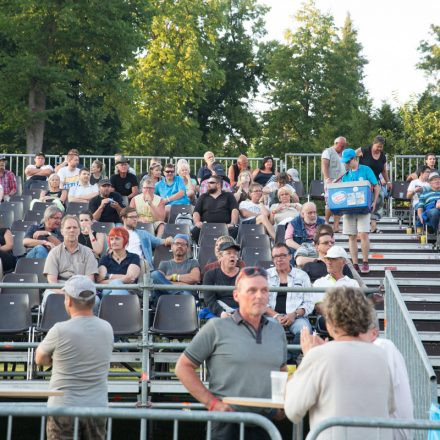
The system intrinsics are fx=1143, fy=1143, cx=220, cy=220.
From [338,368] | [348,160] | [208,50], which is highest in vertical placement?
[208,50]

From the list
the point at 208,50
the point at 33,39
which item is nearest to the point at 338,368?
the point at 33,39

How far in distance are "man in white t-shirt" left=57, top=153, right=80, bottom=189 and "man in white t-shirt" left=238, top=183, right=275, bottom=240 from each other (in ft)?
12.9

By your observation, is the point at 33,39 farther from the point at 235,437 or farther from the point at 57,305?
the point at 235,437

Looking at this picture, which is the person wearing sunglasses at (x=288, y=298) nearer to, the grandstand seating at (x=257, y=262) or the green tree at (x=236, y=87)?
the grandstand seating at (x=257, y=262)

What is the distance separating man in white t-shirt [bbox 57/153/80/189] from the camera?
778 inches

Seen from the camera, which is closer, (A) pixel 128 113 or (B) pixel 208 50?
(A) pixel 128 113

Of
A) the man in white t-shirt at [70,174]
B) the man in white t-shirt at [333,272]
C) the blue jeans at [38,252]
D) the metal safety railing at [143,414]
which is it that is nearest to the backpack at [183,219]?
the man in white t-shirt at [70,174]

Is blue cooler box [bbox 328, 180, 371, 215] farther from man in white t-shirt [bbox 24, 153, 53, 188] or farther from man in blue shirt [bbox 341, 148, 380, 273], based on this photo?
man in white t-shirt [bbox 24, 153, 53, 188]

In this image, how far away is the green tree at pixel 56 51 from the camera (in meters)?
34.8

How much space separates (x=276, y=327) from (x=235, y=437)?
72cm

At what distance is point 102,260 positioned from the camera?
→ 13023 millimetres

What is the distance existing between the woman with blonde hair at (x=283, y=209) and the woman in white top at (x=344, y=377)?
34.4 feet

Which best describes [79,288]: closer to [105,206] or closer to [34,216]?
[105,206]

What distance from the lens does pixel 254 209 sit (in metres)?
16.8
